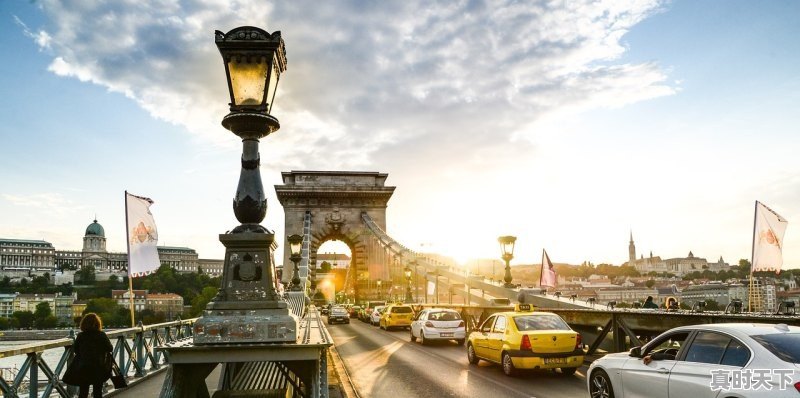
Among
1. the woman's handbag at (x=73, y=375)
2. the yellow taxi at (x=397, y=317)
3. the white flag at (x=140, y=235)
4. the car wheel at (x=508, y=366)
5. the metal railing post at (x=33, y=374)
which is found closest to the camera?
the woman's handbag at (x=73, y=375)

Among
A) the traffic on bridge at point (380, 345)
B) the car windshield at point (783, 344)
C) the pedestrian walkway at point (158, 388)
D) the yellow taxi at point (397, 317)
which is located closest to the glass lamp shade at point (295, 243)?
the traffic on bridge at point (380, 345)

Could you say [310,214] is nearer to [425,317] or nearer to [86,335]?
[425,317]

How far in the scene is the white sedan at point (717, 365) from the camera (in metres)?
5.75

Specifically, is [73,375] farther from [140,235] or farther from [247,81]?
[140,235]

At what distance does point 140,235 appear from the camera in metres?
14.9

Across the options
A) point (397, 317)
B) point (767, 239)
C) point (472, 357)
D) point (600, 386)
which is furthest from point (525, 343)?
point (397, 317)

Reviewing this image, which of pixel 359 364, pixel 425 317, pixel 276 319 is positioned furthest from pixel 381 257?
pixel 276 319

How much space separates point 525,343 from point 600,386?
370 centimetres

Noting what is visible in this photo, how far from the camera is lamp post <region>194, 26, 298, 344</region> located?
4.67 meters

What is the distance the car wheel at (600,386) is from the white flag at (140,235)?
1044cm

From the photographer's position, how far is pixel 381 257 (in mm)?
65875

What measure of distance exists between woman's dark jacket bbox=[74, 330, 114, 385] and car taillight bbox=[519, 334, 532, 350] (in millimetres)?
7680

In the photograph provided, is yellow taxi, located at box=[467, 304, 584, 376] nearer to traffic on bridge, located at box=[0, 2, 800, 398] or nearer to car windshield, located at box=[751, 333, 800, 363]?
traffic on bridge, located at box=[0, 2, 800, 398]

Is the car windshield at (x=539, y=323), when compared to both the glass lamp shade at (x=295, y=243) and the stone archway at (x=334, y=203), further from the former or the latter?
the stone archway at (x=334, y=203)
